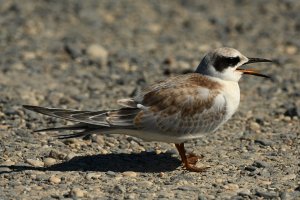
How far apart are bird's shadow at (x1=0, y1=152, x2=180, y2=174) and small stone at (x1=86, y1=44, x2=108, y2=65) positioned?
12.8 feet

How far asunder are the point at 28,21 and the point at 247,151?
6.30m

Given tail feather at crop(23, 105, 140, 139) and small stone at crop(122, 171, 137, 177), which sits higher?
tail feather at crop(23, 105, 140, 139)

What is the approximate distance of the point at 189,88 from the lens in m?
6.43

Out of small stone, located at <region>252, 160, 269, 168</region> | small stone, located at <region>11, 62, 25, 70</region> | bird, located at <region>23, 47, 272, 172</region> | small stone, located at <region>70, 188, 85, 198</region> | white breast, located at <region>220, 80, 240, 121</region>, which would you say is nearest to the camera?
small stone, located at <region>70, 188, 85, 198</region>

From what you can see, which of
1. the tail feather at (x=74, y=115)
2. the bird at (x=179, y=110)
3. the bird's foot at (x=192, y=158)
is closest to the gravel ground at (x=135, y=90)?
the bird's foot at (x=192, y=158)

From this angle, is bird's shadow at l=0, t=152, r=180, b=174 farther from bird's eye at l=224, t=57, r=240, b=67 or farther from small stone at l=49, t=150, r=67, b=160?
bird's eye at l=224, t=57, r=240, b=67

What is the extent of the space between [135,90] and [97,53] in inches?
77.2

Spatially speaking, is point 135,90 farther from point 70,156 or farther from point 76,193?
point 76,193

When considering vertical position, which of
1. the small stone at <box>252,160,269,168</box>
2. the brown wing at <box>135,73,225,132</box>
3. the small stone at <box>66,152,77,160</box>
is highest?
the brown wing at <box>135,73,225,132</box>

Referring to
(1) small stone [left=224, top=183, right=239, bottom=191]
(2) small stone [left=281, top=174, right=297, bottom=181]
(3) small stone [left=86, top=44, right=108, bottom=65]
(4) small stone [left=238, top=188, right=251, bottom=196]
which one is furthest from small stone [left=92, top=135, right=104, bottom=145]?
(3) small stone [left=86, top=44, right=108, bottom=65]

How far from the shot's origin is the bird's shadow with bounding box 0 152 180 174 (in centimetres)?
651

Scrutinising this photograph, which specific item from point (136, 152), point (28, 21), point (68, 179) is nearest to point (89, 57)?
point (28, 21)

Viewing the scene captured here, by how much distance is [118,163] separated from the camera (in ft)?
22.0

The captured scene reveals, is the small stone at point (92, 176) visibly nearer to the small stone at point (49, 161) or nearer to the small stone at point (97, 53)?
the small stone at point (49, 161)
